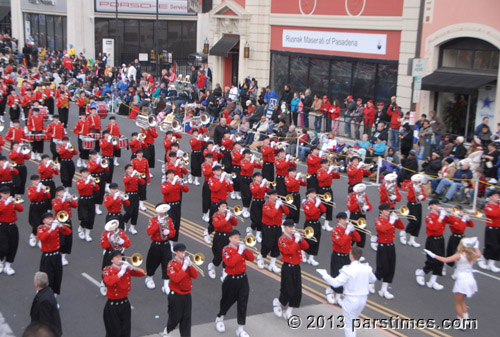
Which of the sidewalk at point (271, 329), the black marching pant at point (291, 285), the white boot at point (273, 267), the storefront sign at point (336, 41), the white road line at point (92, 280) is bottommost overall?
the sidewalk at point (271, 329)

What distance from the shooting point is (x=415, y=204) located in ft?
48.8

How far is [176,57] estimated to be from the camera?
53750mm

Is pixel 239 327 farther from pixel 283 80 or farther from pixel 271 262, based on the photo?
pixel 283 80

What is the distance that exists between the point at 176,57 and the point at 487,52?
115ft

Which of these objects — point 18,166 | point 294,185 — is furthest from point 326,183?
point 18,166

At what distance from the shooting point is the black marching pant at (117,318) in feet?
31.1

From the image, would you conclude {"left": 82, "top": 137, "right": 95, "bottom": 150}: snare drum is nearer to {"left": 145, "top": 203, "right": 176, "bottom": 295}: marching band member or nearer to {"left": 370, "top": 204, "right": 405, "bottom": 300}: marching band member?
{"left": 145, "top": 203, "right": 176, "bottom": 295}: marching band member

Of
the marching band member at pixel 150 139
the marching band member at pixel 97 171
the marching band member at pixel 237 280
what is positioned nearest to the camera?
the marching band member at pixel 237 280

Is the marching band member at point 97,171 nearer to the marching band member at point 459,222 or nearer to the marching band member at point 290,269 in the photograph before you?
the marching band member at point 290,269

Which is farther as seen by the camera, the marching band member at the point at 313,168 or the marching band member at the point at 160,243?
the marching band member at the point at 313,168

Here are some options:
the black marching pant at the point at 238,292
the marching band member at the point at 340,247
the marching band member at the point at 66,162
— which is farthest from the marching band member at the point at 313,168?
the black marching pant at the point at 238,292

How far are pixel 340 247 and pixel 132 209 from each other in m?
6.02

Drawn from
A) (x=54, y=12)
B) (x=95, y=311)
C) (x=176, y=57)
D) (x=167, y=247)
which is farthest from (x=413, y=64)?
(x=54, y=12)

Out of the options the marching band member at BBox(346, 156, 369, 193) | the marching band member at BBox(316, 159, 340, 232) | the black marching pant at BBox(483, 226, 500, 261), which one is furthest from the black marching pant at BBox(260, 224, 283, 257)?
the black marching pant at BBox(483, 226, 500, 261)
